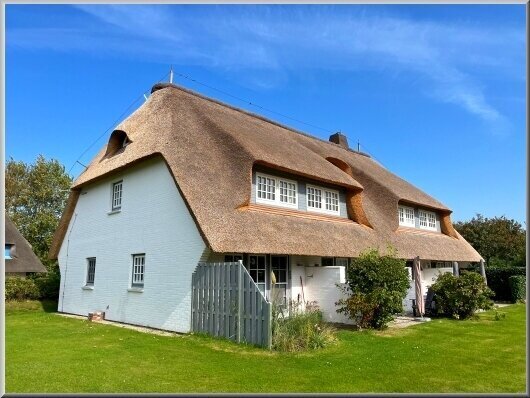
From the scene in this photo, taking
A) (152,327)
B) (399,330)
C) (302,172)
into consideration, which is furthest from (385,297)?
(152,327)

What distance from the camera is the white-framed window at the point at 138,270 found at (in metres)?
14.5

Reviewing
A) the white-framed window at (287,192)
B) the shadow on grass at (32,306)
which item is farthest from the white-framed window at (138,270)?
the shadow on grass at (32,306)

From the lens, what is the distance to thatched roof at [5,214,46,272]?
18266 mm

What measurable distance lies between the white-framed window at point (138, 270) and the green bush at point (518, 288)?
65.2 feet

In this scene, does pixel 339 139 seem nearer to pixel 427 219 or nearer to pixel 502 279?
pixel 427 219

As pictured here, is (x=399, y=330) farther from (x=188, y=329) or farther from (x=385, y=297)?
(x=188, y=329)

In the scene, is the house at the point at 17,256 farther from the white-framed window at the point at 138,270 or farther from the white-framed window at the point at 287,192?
the white-framed window at the point at 287,192

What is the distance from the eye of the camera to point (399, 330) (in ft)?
42.6

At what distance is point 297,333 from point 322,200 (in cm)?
754

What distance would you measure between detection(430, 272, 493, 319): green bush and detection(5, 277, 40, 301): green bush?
17.8 meters

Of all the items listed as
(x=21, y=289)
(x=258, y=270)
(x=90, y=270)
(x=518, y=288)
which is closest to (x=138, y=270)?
(x=90, y=270)

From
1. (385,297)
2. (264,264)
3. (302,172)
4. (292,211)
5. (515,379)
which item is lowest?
(515,379)

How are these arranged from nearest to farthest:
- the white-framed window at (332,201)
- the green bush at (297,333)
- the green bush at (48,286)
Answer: the green bush at (297,333) → the white-framed window at (332,201) → the green bush at (48,286)

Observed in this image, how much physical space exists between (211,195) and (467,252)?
17623mm
